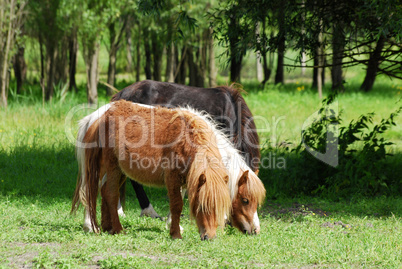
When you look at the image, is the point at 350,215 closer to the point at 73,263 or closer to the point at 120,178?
the point at 120,178

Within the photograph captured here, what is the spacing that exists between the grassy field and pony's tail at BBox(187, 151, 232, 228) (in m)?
0.34

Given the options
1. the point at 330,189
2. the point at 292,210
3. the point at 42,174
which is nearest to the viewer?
the point at 292,210

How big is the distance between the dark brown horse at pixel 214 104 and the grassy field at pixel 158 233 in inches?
36.1

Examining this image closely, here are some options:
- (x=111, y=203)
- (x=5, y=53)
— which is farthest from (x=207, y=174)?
(x=5, y=53)

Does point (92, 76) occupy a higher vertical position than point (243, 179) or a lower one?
higher

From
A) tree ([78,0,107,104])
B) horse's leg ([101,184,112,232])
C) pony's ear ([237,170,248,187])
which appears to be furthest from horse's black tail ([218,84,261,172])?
tree ([78,0,107,104])

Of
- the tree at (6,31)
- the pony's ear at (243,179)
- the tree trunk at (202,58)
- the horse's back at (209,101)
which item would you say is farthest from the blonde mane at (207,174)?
the tree trunk at (202,58)

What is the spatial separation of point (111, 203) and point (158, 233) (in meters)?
0.65

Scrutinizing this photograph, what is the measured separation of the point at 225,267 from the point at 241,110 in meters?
3.08

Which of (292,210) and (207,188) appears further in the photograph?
(292,210)

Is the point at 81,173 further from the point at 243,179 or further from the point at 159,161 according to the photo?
the point at 243,179

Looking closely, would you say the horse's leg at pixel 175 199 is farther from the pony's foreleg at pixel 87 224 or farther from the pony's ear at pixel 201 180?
the pony's foreleg at pixel 87 224

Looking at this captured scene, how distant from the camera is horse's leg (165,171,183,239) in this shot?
16.0 ft

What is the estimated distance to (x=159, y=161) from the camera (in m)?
4.96
